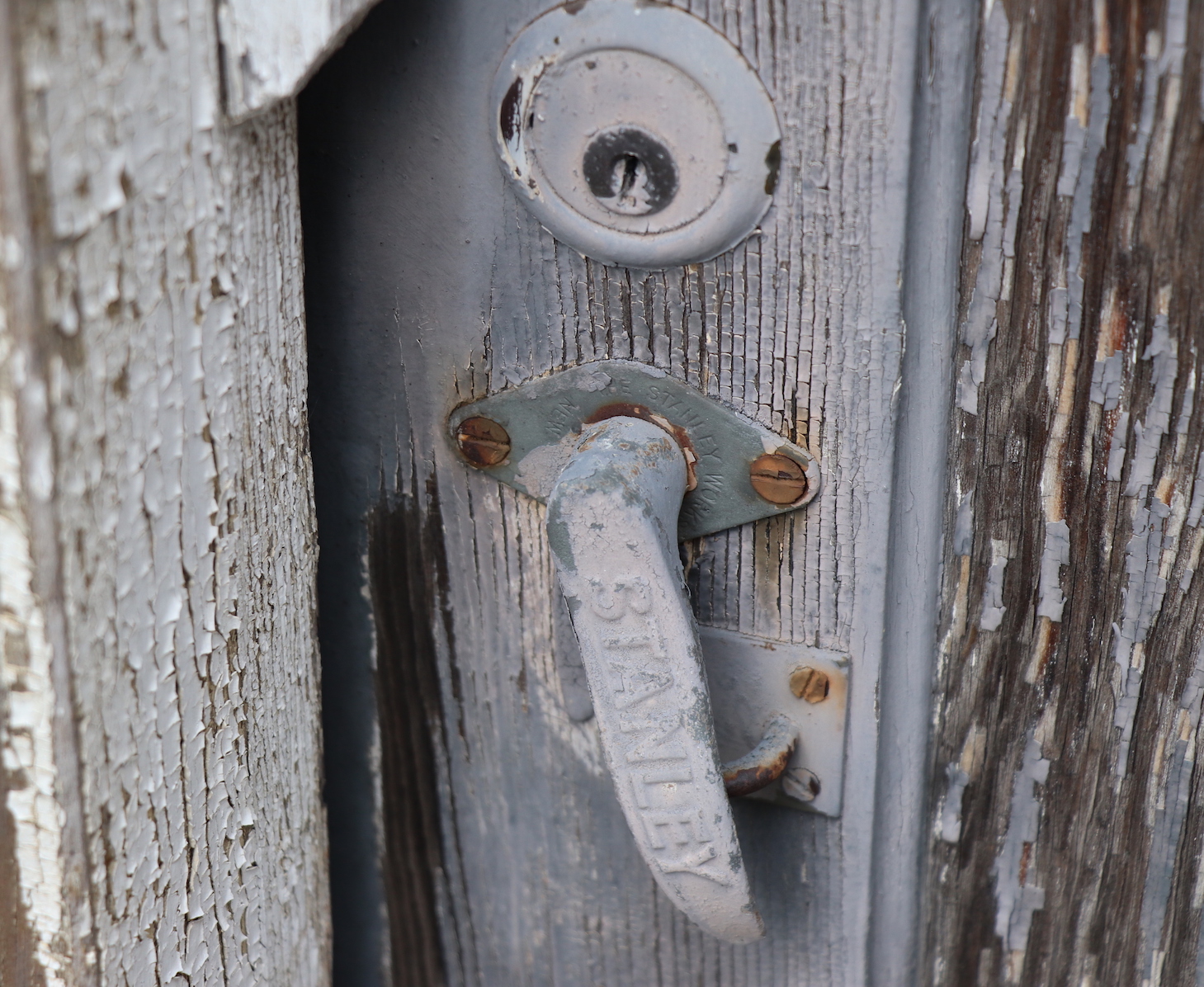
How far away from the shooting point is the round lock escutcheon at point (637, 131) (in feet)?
1.56

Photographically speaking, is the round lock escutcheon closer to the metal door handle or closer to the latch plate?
the metal door handle

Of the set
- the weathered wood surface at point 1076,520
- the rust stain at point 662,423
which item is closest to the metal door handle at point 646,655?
the rust stain at point 662,423

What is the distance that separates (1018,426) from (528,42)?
28cm

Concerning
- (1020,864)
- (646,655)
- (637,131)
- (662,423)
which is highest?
(637,131)

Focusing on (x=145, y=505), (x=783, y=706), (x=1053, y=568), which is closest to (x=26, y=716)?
(x=145, y=505)

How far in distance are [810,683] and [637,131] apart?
0.93 feet

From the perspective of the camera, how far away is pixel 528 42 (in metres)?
0.49

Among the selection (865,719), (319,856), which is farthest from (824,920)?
(319,856)

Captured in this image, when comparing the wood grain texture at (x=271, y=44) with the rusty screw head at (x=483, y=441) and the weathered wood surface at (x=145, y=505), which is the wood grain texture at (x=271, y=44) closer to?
the weathered wood surface at (x=145, y=505)

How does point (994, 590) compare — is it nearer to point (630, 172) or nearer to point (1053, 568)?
point (1053, 568)

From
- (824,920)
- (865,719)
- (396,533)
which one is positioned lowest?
(824,920)

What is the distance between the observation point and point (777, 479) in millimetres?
551

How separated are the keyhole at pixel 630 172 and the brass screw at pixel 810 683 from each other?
0.80 ft

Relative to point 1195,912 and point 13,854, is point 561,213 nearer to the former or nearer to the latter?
point 13,854
